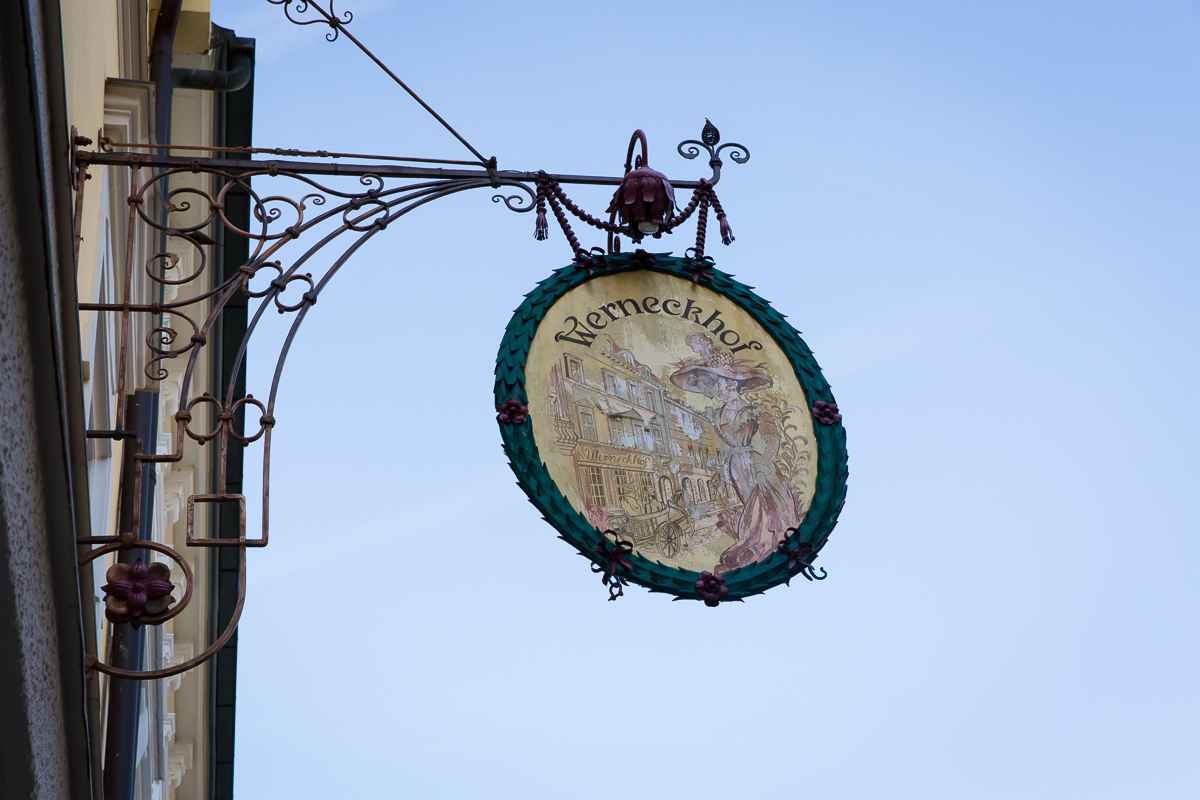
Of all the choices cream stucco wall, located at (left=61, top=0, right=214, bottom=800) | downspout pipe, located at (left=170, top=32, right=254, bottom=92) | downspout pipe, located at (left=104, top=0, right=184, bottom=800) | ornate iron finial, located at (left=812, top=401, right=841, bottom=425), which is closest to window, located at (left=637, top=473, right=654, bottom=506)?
ornate iron finial, located at (left=812, top=401, right=841, bottom=425)

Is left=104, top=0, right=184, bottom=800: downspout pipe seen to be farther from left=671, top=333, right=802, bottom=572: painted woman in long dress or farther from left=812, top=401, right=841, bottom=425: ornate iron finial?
left=812, top=401, right=841, bottom=425: ornate iron finial

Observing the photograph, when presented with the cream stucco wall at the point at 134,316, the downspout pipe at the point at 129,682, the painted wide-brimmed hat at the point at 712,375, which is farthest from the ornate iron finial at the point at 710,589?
the cream stucco wall at the point at 134,316

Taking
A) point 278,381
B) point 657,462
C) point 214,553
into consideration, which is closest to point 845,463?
point 657,462

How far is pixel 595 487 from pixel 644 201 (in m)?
1.15

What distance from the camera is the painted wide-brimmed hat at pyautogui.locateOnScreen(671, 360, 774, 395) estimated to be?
6945 mm

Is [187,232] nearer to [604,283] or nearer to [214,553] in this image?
[604,283]

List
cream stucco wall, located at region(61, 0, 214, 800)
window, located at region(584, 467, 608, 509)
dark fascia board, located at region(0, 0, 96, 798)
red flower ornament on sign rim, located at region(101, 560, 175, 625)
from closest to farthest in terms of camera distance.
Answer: dark fascia board, located at region(0, 0, 96, 798) → red flower ornament on sign rim, located at region(101, 560, 175, 625) → window, located at region(584, 467, 608, 509) → cream stucco wall, located at region(61, 0, 214, 800)

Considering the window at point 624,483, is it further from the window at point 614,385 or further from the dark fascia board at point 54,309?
the dark fascia board at point 54,309

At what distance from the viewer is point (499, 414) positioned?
21.6 feet

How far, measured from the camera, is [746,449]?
687 centimetres

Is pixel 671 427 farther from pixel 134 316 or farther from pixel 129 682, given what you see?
pixel 134 316

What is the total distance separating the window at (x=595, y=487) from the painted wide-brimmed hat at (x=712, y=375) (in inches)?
20.0

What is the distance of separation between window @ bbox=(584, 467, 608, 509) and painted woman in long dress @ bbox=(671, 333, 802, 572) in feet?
1.53

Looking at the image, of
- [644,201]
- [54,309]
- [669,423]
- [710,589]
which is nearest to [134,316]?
[644,201]
